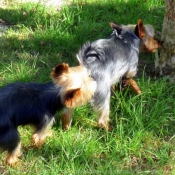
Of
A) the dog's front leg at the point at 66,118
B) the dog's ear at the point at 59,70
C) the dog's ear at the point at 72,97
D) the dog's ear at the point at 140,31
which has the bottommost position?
the dog's front leg at the point at 66,118

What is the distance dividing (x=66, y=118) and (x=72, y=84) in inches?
24.9

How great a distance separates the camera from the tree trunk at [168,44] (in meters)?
3.97

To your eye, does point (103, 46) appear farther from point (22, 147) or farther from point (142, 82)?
point (22, 147)

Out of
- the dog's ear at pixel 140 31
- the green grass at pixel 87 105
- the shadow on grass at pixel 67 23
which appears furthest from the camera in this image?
the shadow on grass at pixel 67 23

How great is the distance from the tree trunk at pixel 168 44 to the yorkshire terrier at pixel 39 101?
1163 mm

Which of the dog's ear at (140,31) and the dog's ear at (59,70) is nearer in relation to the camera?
the dog's ear at (59,70)

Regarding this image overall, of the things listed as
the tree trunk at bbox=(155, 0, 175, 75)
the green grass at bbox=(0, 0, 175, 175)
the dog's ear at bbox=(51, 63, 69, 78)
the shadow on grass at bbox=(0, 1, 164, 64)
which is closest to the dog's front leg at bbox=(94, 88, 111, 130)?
the green grass at bbox=(0, 0, 175, 175)

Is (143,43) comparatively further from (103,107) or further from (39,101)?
(39,101)

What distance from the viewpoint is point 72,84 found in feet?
10.5

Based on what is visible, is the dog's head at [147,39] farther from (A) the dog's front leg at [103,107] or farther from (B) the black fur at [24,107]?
(B) the black fur at [24,107]

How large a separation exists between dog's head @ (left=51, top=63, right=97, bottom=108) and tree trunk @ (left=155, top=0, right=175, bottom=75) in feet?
4.06

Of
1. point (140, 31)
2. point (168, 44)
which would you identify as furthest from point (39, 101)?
point (168, 44)

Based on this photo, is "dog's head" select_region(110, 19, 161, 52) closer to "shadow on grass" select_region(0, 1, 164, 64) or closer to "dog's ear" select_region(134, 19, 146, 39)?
"dog's ear" select_region(134, 19, 146, 39)

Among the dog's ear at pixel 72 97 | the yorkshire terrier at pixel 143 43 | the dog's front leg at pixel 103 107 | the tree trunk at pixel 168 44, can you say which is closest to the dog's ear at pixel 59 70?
the dog's ear at pixel 72 97
